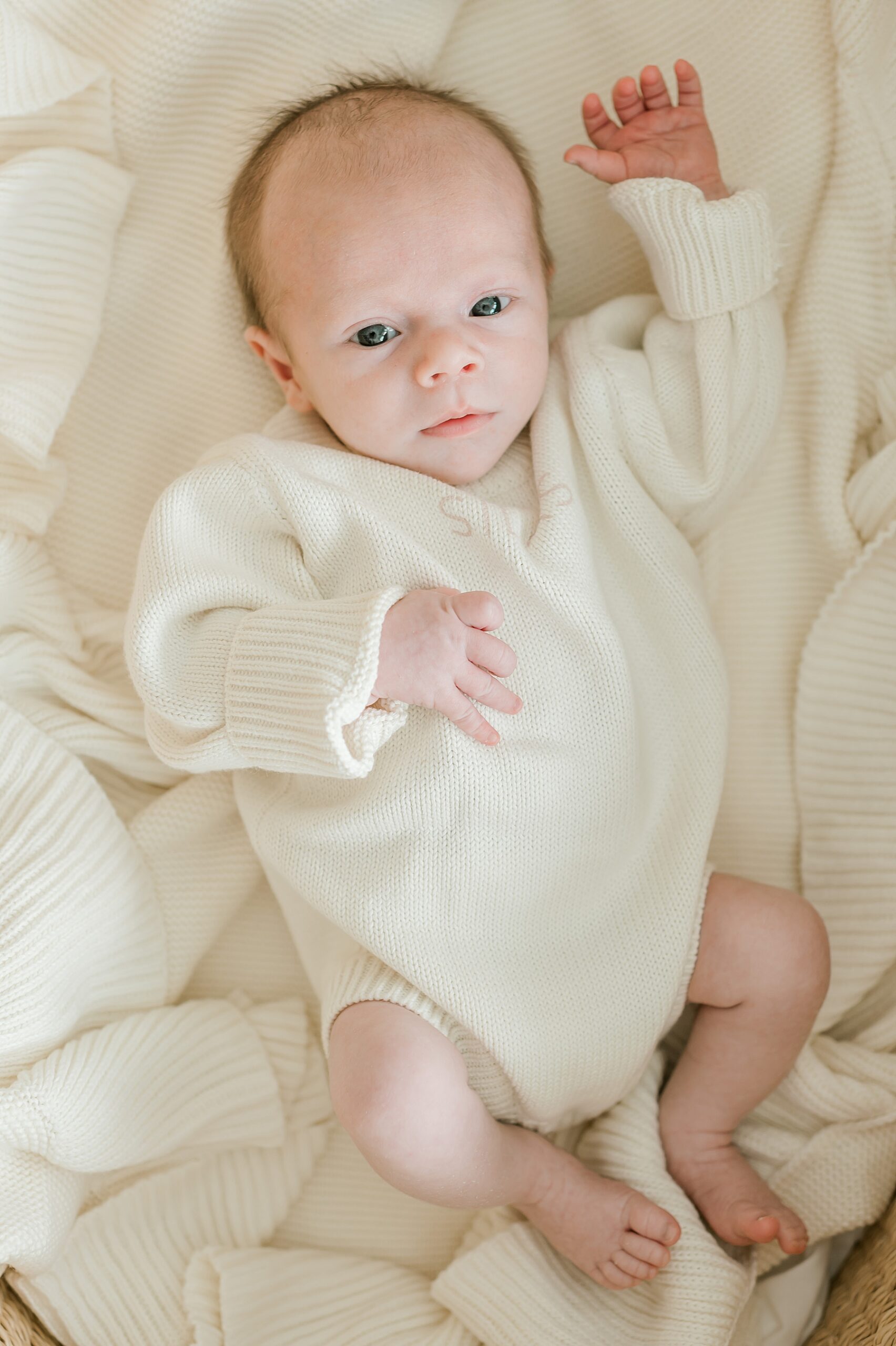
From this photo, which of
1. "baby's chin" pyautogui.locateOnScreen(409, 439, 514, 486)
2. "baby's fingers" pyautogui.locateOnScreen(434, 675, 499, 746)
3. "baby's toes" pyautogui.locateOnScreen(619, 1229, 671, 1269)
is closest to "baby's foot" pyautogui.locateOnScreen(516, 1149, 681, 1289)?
"baby's toes" pyautogui.locateOnScreen(619, 1229, 671, 1269)

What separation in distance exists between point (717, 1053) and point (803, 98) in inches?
47.1

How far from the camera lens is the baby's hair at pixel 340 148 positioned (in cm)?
141

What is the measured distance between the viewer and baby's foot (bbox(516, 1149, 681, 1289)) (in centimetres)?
137

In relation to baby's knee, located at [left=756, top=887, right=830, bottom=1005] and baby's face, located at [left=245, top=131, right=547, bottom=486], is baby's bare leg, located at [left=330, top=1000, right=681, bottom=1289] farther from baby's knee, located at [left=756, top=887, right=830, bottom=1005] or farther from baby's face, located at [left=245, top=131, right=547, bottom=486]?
baby's face, located at [left=245, top=131, right=547, bottom=486]

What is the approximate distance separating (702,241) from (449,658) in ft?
2.11

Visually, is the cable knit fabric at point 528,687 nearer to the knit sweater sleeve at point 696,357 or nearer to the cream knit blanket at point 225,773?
the knit sweater sleeve at point 696,357

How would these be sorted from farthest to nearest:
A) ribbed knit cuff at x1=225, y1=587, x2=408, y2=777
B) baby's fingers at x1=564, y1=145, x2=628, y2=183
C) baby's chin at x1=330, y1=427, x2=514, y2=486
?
baby's fingers at x1=564, y1=145, x2=628, y2=183 < baby's chin at x1=330, y1=427, x2=514, y2=486 < ribbed knit cuff at x1=225, y1=587, x2=408, y2=777

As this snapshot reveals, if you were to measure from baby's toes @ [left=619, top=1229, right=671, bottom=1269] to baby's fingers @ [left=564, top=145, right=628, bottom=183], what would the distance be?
4.07 ft

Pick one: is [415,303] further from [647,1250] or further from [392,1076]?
[647,1250]

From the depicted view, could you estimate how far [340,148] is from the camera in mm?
1417

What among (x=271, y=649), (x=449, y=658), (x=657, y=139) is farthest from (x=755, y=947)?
(x=657, y=139)

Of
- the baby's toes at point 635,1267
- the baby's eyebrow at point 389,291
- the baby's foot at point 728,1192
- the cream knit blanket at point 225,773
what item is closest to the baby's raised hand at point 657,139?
the cream knit blanket at point 225,773

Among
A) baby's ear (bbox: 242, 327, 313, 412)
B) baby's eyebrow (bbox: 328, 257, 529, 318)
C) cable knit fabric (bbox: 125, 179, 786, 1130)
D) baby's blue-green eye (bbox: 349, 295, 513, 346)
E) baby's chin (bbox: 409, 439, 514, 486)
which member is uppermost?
baby's eyebrow (bbox: 328, 257, 529, 318)

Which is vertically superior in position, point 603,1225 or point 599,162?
point 599,162
